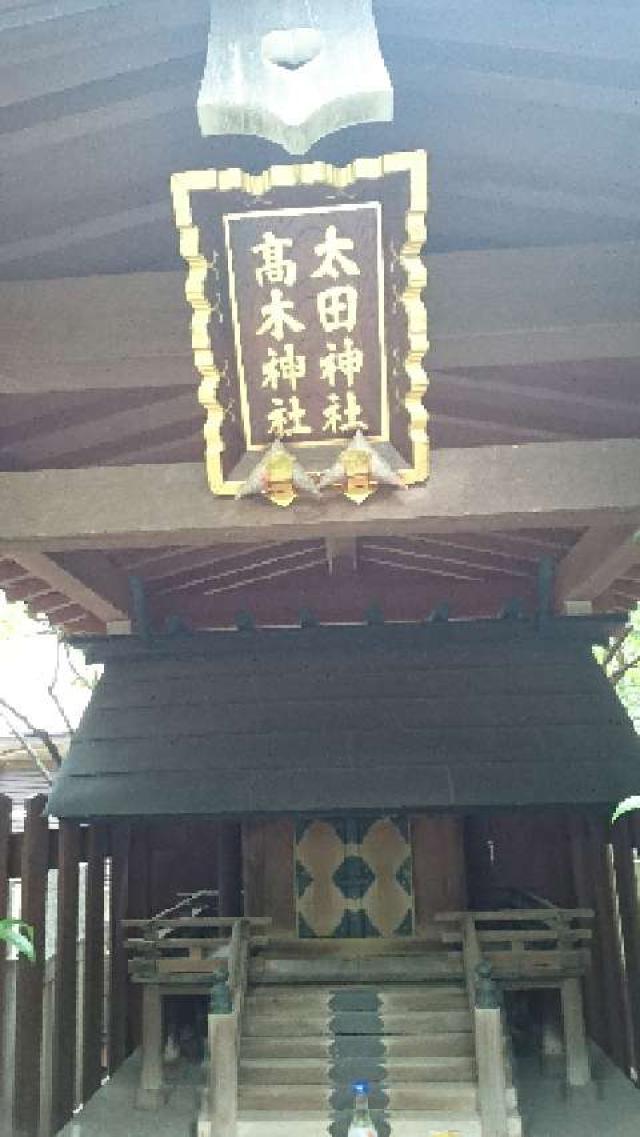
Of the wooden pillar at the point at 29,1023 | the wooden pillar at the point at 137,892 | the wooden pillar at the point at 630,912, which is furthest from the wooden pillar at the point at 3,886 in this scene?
the wooden pillar at the point at 630,912

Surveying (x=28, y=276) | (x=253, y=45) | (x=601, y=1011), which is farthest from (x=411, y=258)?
(x=601, y=1011)

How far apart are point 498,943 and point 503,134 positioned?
5.99 m

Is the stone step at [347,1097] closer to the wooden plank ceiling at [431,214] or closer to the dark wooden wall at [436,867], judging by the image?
the dark wooden wall at [436,867]

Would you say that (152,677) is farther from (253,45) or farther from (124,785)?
(253,45)

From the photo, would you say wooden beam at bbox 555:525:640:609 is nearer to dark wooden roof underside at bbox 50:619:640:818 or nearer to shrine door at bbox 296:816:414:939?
dark wooden roof underside at bbox 50:619:640:818

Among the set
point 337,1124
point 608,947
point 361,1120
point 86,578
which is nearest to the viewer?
point 361,1120

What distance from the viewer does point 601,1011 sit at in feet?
23.0

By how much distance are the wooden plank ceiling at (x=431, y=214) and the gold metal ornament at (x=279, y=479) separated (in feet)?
1.69

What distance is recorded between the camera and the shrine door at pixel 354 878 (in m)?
7.46

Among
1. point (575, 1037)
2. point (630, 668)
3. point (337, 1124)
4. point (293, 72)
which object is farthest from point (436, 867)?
point (293, 72)

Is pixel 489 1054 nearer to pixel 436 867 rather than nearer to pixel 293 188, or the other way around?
pixel 436 867

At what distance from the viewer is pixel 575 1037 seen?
644 cm

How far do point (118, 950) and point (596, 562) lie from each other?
477 cm

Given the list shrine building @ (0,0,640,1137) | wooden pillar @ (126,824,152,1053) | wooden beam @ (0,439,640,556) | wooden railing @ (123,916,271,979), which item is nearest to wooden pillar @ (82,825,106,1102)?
shrine building @ (0,0,640,1137)
